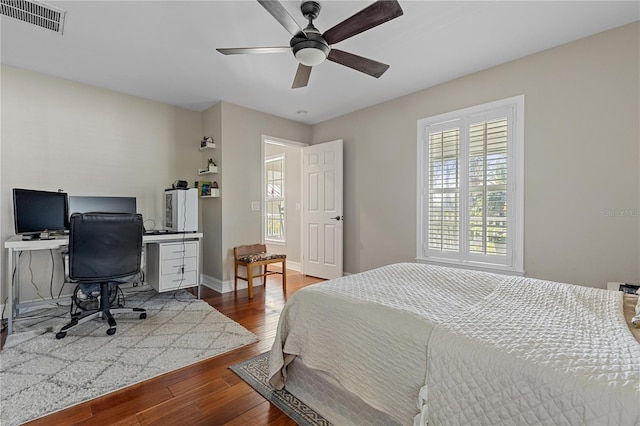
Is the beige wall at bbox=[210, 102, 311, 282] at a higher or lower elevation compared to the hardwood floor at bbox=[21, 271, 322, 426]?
higher

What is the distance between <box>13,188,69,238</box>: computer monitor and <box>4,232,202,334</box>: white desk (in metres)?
0.13

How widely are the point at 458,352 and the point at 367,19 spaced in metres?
1.82

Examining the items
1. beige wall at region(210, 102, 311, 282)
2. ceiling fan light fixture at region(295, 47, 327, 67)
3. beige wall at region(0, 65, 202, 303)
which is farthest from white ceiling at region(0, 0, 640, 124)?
beige wall at region(210, 102, 311, 282)

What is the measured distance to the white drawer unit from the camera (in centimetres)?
332

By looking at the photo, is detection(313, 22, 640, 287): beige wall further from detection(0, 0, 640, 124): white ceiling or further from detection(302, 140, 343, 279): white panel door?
detection(302, 140, 343, 279): white panel door

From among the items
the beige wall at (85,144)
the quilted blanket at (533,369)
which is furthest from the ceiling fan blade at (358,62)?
the beige wall at (85,144)

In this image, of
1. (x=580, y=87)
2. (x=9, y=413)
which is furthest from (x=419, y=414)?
(x=580, y=87)

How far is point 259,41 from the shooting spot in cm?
253

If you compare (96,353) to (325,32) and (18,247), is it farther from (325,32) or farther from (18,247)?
(325,32)

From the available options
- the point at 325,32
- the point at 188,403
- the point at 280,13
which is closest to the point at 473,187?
the point at 325,32

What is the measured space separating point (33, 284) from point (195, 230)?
1.68 meters

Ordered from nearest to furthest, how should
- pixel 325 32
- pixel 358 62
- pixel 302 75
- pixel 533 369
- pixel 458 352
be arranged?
1. pixel 533 369
2. pixel 458 352
3. pixel 325 32
4. pixel 358 62
5. pixel 302 75

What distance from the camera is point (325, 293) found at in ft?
5.15

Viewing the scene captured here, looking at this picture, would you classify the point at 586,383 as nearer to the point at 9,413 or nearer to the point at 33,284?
the point at 9,413
